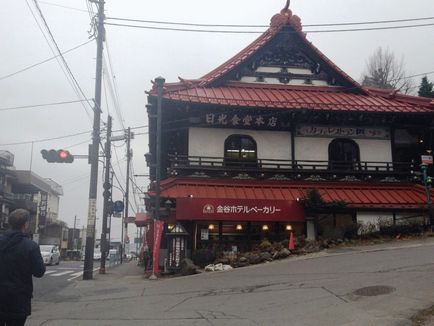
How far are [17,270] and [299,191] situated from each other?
15.3 meters

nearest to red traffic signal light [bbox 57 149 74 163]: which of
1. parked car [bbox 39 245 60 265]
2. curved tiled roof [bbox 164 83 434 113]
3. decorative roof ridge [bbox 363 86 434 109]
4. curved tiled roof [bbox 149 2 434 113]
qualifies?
curved tiled roof [bbox 149 2 434 113]

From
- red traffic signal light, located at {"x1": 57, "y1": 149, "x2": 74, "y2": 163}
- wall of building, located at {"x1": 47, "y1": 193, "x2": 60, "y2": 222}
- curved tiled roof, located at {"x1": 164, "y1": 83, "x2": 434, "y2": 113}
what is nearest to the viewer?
red traffic signal light, located at {"x1": 57, "y1": 149, "x2": 74, "y2": 163}

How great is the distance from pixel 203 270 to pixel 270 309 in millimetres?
7488

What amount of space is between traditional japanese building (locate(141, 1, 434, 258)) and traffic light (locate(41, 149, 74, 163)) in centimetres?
351

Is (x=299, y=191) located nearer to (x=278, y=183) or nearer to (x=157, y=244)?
(x=278, y=183)

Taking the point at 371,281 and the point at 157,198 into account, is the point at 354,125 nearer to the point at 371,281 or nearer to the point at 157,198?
the point at 157,198

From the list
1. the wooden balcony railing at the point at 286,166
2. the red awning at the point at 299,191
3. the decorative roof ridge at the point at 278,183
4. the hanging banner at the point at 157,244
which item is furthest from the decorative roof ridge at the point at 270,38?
the hanging banner at the point at 157,244

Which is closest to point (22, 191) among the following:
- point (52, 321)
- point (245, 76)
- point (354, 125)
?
point (245, 76)

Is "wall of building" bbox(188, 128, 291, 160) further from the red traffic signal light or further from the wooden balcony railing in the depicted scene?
the red traffic signal light

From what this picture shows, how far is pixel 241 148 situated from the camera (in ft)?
67.1

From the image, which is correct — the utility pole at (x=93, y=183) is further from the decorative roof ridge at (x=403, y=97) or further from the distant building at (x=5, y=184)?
the distant building at (x=5, y=184)

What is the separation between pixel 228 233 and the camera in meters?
18.6

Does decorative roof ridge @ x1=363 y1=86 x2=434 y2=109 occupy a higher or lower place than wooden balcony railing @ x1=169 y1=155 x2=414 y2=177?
higher

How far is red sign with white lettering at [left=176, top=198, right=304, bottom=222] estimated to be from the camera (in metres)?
17.1
